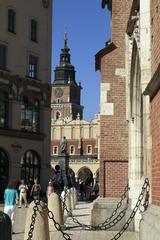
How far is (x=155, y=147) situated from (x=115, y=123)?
7814mm

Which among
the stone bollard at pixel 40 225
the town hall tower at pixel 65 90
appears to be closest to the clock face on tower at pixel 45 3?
the stone bollard at pixel 40 225

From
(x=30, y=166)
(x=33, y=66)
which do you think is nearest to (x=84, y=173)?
(x=33, y=66)

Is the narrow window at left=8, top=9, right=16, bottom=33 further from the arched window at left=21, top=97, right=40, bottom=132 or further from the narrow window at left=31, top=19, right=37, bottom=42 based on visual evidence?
the arched window at left=21, top=97, right=40, bottom=132

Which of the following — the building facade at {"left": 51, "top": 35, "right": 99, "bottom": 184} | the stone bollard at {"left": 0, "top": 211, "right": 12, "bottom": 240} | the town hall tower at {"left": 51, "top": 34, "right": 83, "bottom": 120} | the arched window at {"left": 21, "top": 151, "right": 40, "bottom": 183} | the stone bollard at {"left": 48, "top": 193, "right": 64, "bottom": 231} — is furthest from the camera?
the town hall tower at {"left": 51, "top": 34, "right": 83, "bottom": 120}

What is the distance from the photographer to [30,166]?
43531 millimetres

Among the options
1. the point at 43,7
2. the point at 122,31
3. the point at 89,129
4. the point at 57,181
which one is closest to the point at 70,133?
the point at 89,129

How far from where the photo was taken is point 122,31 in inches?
682

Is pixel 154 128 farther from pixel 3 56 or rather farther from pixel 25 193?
pixel 3 56

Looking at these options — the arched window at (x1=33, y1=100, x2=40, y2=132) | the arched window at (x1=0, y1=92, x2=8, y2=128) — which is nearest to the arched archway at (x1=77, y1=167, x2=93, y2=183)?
the arched window at (x1=33, y1=100, x2=40, y2=132)

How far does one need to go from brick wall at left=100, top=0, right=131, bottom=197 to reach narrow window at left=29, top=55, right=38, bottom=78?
2806cm

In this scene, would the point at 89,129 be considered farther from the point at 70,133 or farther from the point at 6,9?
the point at 6,9

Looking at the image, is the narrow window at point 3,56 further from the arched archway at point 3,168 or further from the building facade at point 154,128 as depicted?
the building facade at point 154,128

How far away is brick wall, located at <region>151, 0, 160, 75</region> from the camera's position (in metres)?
8.59

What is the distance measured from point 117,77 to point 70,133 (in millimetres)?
95143
